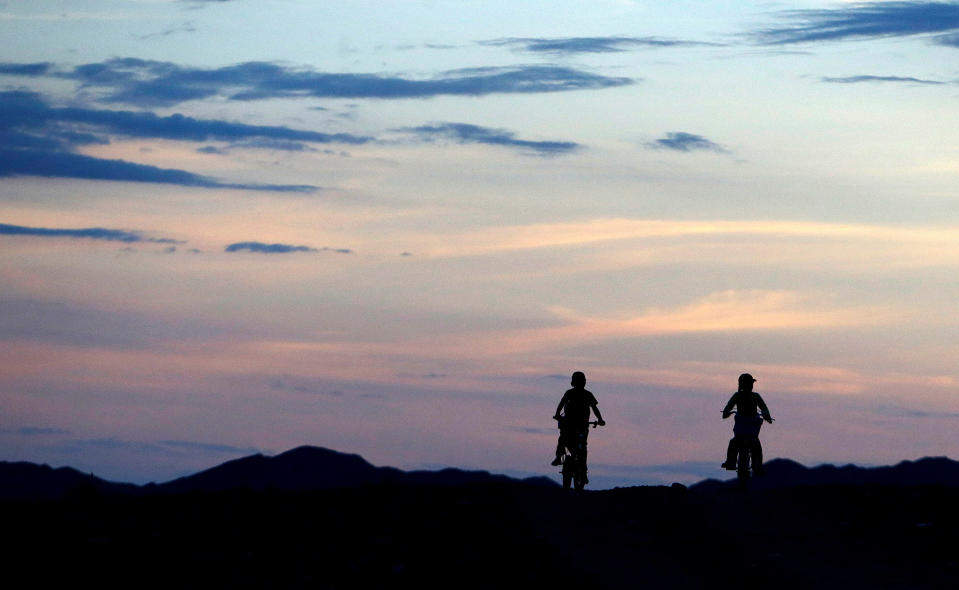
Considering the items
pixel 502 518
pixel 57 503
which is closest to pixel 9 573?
pixel 57 503

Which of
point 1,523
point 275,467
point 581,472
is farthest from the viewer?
point 275,467

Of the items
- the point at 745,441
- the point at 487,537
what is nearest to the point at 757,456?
the point at 745,441

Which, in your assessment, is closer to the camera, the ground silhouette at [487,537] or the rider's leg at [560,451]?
the ground silhouette at [487,537]

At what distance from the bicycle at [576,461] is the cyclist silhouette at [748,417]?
289 centimetres

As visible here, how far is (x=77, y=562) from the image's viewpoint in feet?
76.6

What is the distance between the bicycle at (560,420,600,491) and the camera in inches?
1235

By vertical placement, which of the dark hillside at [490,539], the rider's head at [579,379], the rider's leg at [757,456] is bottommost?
the dark hillside at [490,539]

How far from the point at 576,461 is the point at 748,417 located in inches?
143

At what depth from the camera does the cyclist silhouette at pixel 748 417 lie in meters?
31.5

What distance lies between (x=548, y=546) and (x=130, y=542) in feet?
21.7

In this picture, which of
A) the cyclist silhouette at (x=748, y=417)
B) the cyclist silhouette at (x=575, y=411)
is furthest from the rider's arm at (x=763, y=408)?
the cyclist silhouette at (x=575, y=411)

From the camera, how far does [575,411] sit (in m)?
31.3

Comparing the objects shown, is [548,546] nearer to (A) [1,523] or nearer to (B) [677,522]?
(B) [677,522]

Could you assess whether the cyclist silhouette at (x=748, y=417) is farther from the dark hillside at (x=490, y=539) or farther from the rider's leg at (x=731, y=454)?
the dark hillside at (x=490, y=539)
